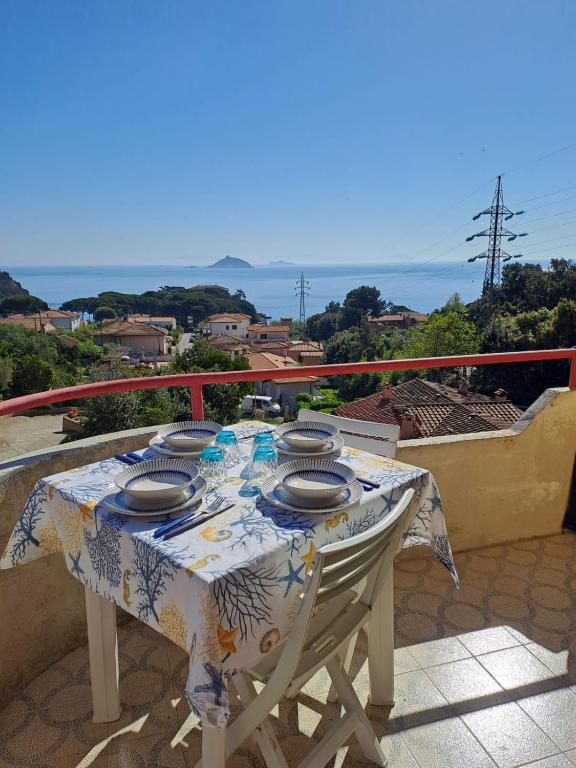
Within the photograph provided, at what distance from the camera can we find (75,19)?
41.0 feet

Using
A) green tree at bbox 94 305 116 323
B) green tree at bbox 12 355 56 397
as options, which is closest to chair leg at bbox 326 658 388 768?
green tree at bbox 12 355 56 397

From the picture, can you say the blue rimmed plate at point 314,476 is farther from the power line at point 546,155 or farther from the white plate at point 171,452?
the power line at point 546,155

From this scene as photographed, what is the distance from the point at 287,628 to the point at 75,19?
16.0 metres

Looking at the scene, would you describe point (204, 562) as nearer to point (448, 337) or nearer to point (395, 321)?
point (448, 337)

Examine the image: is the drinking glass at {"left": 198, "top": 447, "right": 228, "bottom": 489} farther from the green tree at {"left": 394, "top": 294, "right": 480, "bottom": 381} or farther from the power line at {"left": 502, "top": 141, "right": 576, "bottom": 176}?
the power line at {"left": 502, "top": 141, "right": 576, "bottom": 176}

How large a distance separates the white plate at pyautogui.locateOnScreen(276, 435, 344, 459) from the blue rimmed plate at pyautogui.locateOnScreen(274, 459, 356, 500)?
0.58 ft

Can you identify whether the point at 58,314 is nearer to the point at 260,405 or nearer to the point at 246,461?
the point at 260,405

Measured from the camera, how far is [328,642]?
1.35 meters

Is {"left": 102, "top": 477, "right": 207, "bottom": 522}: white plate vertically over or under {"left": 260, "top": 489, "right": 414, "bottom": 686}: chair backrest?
over

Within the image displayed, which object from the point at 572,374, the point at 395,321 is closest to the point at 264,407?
the point at 572,374

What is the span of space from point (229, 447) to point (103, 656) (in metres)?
0.82

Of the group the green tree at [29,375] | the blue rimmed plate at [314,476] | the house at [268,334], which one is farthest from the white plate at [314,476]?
the house at [268,334]

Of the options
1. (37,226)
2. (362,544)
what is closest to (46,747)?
(362,544)

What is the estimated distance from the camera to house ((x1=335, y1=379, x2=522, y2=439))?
13.7m
